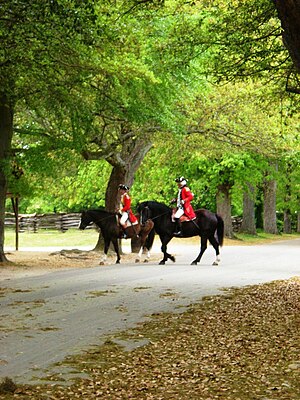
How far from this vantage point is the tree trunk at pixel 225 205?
1794 inches

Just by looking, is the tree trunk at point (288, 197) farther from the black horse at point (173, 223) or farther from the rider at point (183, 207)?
the rider at point (183, 207)

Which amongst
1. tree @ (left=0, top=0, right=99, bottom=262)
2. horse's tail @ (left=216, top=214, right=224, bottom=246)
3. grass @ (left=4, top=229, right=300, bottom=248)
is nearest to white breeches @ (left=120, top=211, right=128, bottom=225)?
horse's tail @ (left=216, top=214, right=224, bottom=246)

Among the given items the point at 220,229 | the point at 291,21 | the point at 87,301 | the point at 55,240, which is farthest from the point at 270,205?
the point at 291,21

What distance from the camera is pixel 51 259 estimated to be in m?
27.5

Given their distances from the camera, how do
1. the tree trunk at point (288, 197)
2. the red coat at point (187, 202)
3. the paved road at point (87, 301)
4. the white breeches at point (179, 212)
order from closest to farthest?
the paved road at point (87, 301)
the red coat at point (187, 202)
the white breeches at point (179, 212)
the tree trunk at point (288, 197)

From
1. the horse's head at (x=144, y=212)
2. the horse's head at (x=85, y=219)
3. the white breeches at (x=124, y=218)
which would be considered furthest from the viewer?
the white breeches at (x=124, y=218)

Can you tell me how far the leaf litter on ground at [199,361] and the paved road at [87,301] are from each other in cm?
50

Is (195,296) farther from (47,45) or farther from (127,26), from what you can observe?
(127,26)

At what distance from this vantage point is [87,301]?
13.2 m

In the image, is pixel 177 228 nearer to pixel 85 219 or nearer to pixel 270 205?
pixel 85 219

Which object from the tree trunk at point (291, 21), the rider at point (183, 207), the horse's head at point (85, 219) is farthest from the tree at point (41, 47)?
the rider at point (183, 207)

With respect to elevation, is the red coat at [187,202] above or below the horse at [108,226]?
above

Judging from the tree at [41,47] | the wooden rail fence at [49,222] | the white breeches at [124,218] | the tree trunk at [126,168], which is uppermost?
the tree at [41,47]

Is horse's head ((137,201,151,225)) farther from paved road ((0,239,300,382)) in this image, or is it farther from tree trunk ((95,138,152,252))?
tree trunk ((95,138,152,252))
